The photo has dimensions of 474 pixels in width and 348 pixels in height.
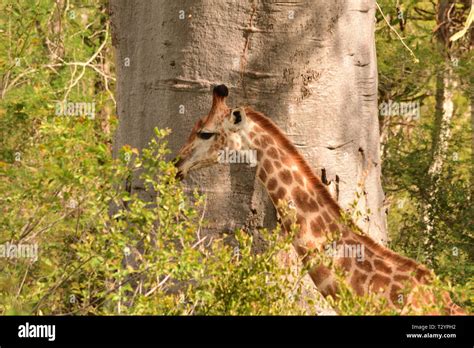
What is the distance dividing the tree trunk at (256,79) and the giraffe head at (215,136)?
12.6 inches

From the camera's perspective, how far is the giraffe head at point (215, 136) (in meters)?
6.40

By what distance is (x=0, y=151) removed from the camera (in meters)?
11.1

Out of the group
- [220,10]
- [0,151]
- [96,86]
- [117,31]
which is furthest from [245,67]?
[96,86]

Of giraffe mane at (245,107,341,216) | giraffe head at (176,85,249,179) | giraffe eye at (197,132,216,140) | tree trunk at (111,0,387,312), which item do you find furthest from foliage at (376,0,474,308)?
giraffe eye at (197,132,216,140)

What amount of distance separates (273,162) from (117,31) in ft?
6.28

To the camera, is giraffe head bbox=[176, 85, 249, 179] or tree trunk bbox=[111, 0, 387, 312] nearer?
giraffe head bbox=[176, 85, 249, 179]

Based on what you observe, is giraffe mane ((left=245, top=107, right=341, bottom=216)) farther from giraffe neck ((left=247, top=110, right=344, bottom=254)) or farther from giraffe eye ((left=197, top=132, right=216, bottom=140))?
giraffe eye ((left=197, top=132, right=216, bottom=140))

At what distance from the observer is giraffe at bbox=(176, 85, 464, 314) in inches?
237

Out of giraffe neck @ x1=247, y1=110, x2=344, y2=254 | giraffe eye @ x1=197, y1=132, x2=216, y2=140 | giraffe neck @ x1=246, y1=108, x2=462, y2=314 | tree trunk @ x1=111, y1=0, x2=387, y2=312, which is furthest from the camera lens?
tree trunk @ x1=111, y1=0, x2=387, y2=312

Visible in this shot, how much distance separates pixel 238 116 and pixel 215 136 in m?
0.22

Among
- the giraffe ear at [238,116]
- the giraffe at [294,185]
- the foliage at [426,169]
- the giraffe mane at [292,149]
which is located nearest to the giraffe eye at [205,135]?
the giraffe at [294,185]

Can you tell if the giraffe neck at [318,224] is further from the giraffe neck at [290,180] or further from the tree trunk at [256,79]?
the tree trunk at [256,79]

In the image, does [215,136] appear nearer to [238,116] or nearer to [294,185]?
[238,116]
